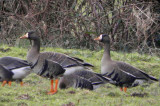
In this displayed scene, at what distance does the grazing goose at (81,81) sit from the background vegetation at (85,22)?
5236 mm

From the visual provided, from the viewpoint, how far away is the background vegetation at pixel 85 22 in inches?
535

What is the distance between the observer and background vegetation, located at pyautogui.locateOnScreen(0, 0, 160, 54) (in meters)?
13.6

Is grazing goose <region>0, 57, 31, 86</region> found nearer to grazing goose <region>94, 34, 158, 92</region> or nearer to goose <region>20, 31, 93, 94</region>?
goose <region>20, 31, 93, 94</region>

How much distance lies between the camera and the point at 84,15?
13977mm

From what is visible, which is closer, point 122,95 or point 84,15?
point 122,95

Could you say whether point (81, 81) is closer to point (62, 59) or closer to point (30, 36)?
point (62, 59)

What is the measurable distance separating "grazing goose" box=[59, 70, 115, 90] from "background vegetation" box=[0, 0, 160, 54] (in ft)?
17.2

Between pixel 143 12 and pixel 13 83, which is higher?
pixel 143 12

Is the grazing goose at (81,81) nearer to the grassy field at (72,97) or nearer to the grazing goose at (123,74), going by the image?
the grazing goose at (123,74)

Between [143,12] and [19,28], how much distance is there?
16.8 feet

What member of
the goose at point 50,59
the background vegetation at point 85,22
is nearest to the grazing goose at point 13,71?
the goose at point 50,59

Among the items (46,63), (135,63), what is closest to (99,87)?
(46,63)

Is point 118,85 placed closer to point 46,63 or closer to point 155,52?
point 46,63

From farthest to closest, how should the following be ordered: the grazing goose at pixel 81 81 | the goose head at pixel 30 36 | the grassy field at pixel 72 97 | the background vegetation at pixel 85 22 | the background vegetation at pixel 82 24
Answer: the background vegetation at pixel 85 22
the background vegetation at pixel 82 24
the goose head at pixel 30 36
the grazing goose at pixel 81 81
the grassy field at pixel 72 97
